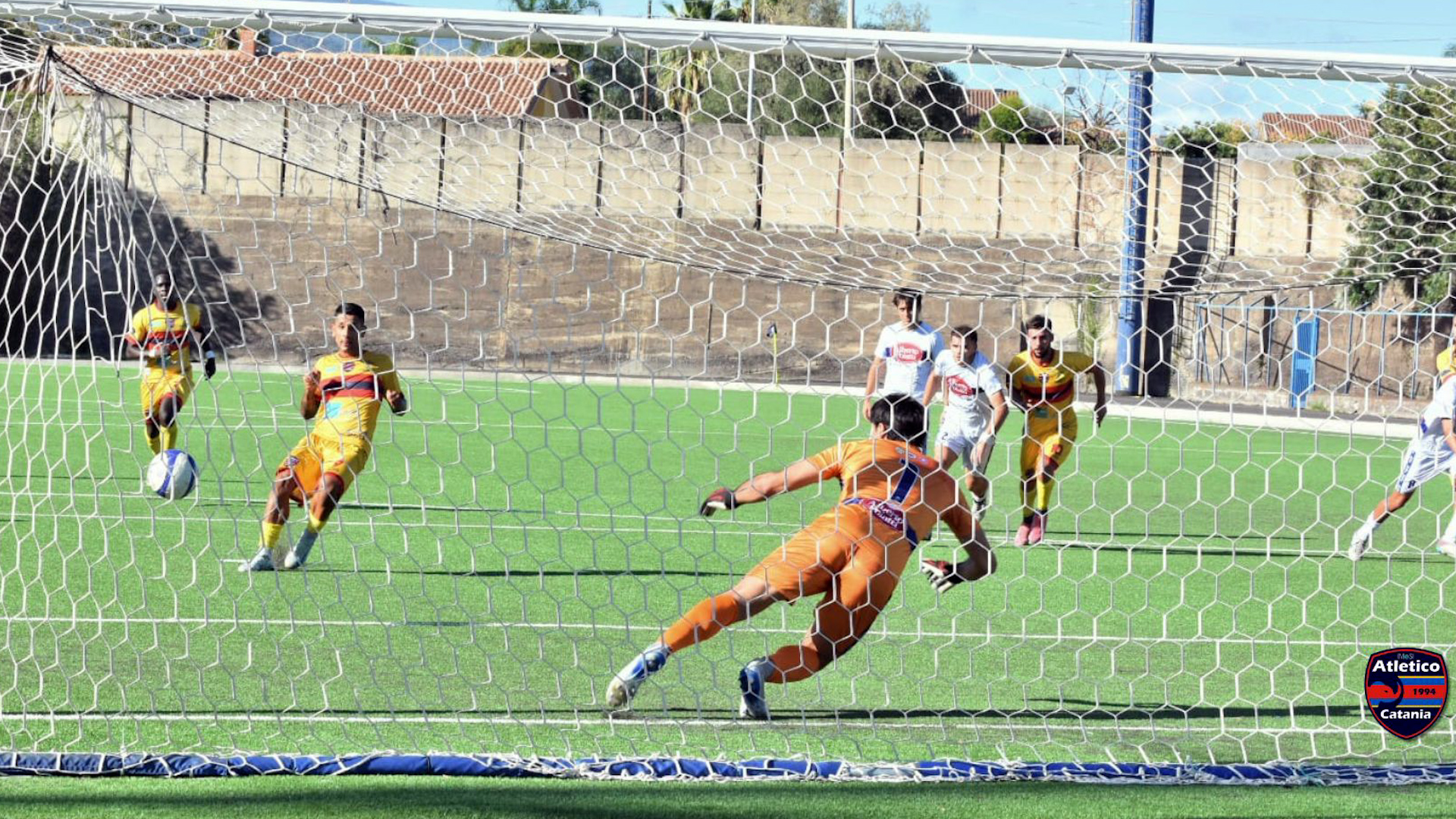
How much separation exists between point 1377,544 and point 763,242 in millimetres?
7286

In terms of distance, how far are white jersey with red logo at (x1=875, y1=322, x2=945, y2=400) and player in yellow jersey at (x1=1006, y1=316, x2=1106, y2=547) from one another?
2.83ft

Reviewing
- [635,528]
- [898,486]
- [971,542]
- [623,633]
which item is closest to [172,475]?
[623,633]

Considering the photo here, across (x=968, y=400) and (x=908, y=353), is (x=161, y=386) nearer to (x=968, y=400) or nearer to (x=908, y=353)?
(x=908, y=353)

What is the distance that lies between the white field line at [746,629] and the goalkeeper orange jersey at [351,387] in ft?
5.49

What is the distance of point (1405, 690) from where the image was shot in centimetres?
575

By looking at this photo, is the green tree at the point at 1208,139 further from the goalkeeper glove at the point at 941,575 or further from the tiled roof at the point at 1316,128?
the goalkeeper glove at the point at 941,575

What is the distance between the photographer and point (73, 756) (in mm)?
4605

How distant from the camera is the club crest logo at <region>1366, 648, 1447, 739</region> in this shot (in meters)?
5.59

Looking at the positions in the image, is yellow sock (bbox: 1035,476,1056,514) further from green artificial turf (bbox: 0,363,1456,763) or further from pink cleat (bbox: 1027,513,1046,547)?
green artificial turf (bbox: 0,363,1456,763)

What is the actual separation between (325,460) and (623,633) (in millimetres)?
2135

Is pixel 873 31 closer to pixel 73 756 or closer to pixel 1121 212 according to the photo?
pixel 1121 212

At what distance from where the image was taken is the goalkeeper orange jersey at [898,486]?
5680mm

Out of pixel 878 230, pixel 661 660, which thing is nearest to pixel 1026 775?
pixel 661 660

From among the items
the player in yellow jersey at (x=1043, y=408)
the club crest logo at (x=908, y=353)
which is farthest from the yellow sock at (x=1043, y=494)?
the club crest logo at (x=908, y=353)
